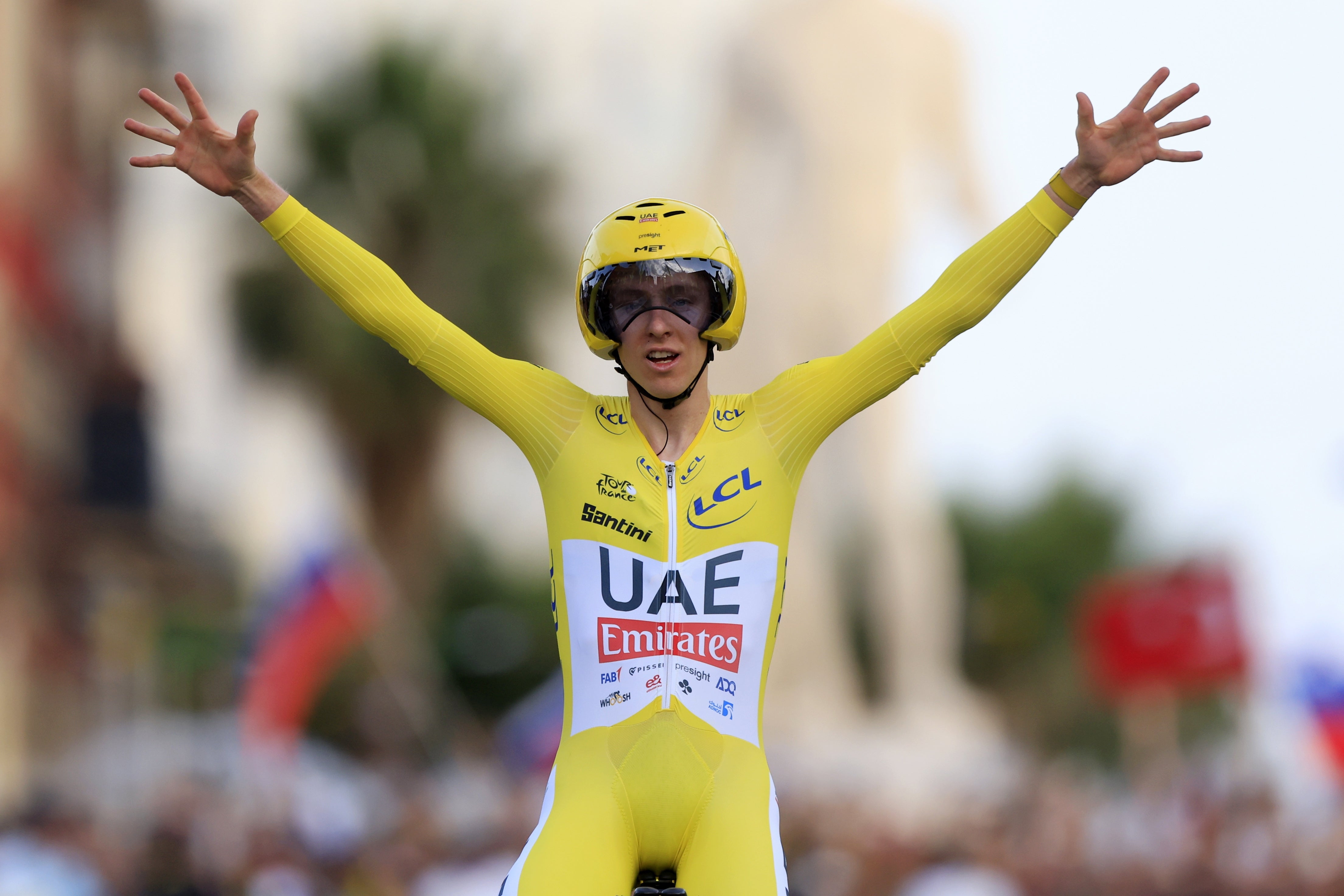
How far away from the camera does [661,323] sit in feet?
18.9

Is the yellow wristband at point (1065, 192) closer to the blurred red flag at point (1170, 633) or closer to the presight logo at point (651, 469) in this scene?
the presight logo at point (651, 469)

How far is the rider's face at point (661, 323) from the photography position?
5.76 m

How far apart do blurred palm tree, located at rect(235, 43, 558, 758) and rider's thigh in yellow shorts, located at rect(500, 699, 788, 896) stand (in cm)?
2387

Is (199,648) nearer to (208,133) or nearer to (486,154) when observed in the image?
(486,154)

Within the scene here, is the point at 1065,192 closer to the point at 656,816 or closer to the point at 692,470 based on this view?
the point at 692,470

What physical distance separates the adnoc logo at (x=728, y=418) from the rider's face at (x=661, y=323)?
0.20 m

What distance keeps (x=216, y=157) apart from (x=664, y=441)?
6.02ft

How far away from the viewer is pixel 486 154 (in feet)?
100.0

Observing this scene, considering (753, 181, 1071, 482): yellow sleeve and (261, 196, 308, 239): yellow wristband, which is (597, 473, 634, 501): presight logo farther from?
(261, 196, 308, 239): yellow wristband

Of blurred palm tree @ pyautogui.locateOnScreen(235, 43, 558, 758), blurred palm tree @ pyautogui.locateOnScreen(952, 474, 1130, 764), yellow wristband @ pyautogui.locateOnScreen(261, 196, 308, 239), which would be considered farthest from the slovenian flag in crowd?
blurred palm tree @ pyautogui.locateOnScreen(952, 474, 1130, 764)

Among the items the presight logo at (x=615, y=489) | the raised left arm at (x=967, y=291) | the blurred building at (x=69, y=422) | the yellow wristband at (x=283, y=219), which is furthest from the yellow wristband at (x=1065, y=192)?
the blurred building at (x=69, y=422)

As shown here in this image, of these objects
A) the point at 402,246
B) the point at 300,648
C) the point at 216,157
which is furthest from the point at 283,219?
the point at 402,246

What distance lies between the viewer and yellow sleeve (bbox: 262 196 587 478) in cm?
586

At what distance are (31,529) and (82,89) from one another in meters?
9.35
